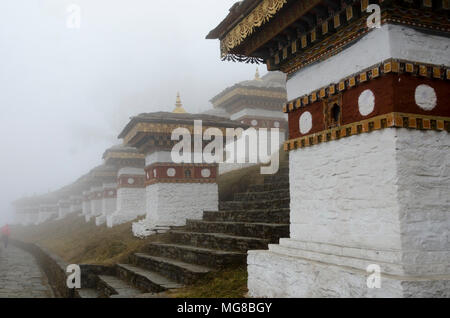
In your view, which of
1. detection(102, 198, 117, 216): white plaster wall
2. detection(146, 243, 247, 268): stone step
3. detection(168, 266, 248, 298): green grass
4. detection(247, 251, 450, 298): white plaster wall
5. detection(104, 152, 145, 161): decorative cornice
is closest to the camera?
detection(247, 251, 450, 298): white plaster wall

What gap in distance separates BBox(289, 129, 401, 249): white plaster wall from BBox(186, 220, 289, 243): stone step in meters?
1.50

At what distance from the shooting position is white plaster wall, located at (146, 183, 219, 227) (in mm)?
12430

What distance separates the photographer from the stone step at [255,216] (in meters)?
8.01

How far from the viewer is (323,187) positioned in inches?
207

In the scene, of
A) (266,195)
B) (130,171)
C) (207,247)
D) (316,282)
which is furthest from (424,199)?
(130,171)

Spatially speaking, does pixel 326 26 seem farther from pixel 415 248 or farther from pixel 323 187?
pixel 415 248

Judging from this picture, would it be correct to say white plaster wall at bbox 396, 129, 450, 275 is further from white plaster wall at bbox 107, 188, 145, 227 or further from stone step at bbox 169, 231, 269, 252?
white plaster wall at bbox 107, 188, 145, 227

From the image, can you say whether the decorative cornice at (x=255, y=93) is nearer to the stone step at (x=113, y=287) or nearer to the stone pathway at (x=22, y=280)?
the stone pathway at (x=22, y=280)

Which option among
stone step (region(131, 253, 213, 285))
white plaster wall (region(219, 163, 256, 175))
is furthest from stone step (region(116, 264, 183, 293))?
white plaster wall (region(219, 163, 256, 175))

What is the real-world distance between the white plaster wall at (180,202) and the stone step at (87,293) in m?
2.74

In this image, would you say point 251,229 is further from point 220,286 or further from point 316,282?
point 316,282

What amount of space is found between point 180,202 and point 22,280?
25.0 ft

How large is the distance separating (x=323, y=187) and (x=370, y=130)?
1.08 metres
